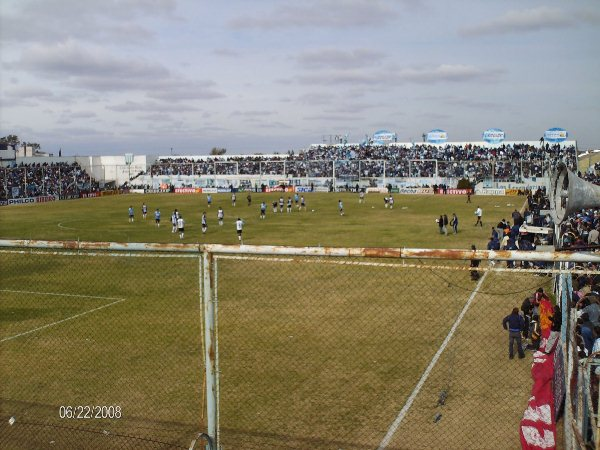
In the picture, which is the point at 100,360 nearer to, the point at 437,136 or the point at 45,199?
the point at 45,199

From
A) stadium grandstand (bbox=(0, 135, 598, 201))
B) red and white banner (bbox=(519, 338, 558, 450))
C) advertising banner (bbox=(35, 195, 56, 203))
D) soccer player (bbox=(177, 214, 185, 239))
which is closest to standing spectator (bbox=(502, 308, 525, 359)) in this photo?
red and white banner (bbox=(519, 338, 558, 450))

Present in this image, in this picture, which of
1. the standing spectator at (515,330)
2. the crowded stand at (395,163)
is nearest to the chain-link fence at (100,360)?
the standing spectator at (515,330)

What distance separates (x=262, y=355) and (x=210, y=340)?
7.08 meters

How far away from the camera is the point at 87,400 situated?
415 inches

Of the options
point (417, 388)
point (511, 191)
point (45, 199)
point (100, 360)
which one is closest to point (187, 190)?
point (45, 199)

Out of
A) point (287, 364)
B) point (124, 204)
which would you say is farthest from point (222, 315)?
point (124, 204)

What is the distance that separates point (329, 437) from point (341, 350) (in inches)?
169

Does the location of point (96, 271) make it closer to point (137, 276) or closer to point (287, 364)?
point (137, 276)

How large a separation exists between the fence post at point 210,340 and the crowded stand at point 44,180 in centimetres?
7252

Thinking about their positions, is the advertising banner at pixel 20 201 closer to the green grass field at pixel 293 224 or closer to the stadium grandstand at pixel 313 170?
the stadium grandstand at pixel 313 170
